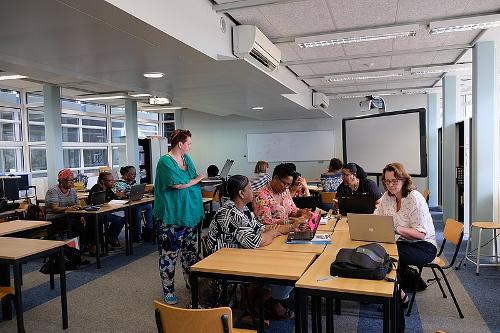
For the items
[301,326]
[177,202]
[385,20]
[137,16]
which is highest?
[385,20]

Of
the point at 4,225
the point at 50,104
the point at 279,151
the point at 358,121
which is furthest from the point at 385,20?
the point at 279,151

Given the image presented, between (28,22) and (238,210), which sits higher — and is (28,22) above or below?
above

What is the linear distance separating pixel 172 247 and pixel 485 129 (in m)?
4.06

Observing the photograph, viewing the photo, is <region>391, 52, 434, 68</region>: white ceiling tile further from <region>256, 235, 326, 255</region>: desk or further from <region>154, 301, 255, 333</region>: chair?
<region>154, 301, 255, 333</region>: chair

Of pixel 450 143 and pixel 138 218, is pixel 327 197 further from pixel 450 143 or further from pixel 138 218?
pixel 138 218

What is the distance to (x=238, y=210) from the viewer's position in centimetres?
286

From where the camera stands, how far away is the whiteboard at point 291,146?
1109 centimetres

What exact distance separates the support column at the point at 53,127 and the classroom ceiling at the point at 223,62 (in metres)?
0.48

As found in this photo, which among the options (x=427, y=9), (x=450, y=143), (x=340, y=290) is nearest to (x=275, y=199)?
(x=340, y=290)

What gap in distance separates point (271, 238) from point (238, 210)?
0.36m

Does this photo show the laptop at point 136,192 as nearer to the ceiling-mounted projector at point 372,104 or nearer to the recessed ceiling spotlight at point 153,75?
the recessed ceiling spotlight at point 153,75

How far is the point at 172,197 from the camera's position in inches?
138

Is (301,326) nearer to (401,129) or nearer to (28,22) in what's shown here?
(28,22)

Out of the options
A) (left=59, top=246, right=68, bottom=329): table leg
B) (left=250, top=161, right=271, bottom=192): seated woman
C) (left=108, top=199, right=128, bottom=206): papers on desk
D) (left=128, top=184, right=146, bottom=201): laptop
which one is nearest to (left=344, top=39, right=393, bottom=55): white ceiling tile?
(left=250, top=161, right=271, bottom=192): seated woman
